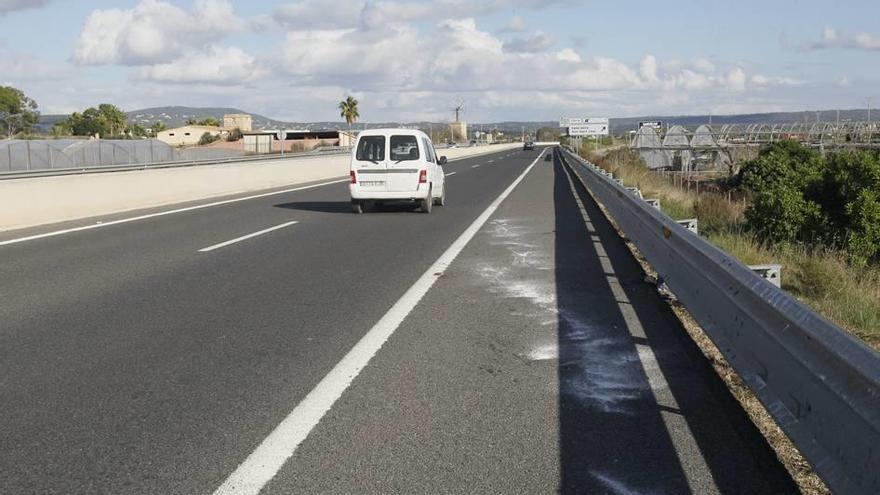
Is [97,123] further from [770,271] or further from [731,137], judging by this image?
[770,271]

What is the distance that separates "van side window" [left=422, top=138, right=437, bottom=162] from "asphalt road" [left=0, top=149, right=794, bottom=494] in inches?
284

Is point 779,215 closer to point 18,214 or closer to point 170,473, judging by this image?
point 170,473

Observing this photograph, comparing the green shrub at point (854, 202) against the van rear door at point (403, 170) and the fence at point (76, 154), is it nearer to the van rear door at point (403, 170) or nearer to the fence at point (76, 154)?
the van rear door at point (403, 170)

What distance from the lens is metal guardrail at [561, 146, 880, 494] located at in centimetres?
296

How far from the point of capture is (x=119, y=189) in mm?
18609

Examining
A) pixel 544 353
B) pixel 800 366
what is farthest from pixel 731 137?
pixel 800 366

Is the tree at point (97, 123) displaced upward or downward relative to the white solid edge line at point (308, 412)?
upward

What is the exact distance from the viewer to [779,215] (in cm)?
1376

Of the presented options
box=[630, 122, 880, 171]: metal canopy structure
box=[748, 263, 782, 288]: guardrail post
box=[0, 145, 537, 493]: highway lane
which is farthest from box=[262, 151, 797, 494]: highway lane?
box=[630, 122, 880, 171]: metal canopy structure

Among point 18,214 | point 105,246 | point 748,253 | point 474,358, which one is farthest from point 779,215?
point 18,214

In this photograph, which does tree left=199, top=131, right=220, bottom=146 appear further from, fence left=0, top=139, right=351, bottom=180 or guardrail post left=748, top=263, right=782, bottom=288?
guardrail post left=748, top=263, right=782, bottom=288

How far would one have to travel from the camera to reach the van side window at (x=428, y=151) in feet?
58.2

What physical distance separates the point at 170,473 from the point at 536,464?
174 cm

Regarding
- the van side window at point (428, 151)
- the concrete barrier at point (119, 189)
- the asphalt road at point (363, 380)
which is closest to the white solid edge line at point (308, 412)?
the asphalt road at point (363, 380)
